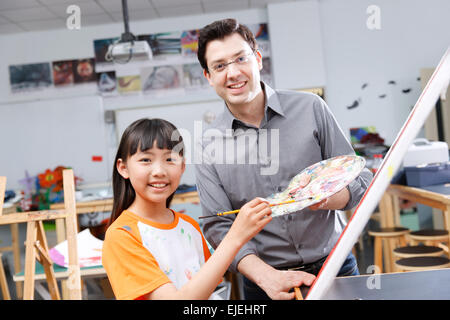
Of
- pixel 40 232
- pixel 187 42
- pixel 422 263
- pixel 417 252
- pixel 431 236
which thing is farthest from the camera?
pixel 187 42

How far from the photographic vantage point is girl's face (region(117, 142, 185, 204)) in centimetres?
74

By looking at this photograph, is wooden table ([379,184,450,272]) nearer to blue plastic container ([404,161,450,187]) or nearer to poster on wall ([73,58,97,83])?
blue plastic container ([404,161,450,187])

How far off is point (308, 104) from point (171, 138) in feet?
1.12

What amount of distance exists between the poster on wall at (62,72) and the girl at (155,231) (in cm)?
390

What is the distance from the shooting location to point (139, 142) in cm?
75

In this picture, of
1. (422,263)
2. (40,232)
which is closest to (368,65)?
(422,263)

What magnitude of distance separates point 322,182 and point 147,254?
32 cm

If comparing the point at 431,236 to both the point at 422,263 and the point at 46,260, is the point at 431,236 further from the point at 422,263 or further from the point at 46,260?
the point at 46,260

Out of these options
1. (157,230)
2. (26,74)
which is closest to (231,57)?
(157,230)

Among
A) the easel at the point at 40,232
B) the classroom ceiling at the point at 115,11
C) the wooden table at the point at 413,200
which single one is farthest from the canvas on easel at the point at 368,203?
the classroom ceiling at the point at 115,11

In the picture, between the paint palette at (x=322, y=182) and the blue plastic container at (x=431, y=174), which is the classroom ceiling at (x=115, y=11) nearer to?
the blue plastic container at (x=431, y=174)

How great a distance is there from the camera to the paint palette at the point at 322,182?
654 mm
